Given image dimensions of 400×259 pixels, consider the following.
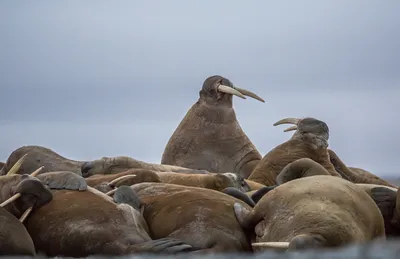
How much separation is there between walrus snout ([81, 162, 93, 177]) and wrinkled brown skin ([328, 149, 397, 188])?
362 cm

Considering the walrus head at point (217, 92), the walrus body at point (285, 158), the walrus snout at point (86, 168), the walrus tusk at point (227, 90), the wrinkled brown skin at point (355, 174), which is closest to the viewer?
the walrus snout at point (86, 168)

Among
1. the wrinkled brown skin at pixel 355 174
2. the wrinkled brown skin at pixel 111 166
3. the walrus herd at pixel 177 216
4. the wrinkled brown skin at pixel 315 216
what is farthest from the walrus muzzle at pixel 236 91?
the wrinkled brown skin at pixel 315 216

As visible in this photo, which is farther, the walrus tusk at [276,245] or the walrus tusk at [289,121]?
the walrus tusk at [289,121]

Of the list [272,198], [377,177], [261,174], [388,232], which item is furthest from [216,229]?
[377,177]

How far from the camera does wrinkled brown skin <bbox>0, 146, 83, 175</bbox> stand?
35.0 feet

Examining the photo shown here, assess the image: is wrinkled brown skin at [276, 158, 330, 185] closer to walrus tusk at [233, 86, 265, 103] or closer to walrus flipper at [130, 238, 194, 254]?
walrus flipper at [130, 238, 194, 254]

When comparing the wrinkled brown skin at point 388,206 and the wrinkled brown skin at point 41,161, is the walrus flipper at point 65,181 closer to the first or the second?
the wrinkled brown skin at point 388,206

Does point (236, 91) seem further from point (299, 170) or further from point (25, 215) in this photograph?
point (25, 215)

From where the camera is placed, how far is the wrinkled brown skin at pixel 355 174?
1206 centimetres

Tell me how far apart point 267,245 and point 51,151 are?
248 inches

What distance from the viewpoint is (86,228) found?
244 inches

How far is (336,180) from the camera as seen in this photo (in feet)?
21.7

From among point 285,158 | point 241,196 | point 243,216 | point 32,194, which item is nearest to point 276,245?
point 243,216

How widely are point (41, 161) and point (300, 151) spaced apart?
3.51 metres
